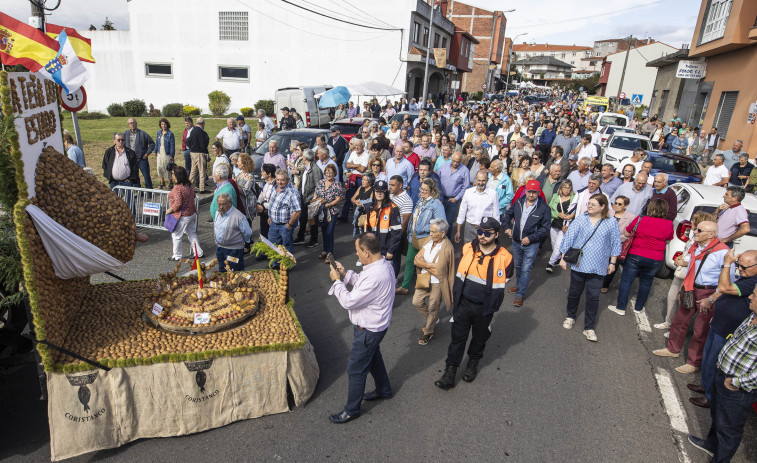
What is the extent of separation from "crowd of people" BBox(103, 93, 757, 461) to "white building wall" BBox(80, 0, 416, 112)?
23.1m

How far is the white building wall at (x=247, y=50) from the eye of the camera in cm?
3108

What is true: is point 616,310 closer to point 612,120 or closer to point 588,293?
point 588,293

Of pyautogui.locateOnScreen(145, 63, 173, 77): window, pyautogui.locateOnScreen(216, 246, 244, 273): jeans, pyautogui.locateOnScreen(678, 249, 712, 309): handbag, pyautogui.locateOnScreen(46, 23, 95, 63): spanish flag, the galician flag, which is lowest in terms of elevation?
pyautogui.locateOnScreen(216, 246, 244, 273): jeans

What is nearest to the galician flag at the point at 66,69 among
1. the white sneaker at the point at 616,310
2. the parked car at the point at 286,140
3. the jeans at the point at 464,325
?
the jeans at the point at 464,325

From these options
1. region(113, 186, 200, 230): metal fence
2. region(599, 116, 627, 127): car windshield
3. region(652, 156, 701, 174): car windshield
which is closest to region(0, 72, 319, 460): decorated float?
region(113, 186, 200, 230): metal fence

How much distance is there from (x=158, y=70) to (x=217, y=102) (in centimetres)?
524

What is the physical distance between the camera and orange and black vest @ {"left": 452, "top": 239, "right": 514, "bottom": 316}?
184 inches

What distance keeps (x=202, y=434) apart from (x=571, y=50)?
164 meters

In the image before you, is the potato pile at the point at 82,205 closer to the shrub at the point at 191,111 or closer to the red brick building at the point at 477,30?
the shrub at the point at 191,111

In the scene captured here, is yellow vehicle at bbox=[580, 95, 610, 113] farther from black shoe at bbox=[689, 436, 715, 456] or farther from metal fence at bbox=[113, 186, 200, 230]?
black shoe at bbox=[689, 436, 715, 456]

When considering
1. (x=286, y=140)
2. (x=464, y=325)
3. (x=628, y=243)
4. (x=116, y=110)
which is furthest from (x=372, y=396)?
(x=116, y=110)

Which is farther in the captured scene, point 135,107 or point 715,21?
point 135,107

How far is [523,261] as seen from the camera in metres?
7.12

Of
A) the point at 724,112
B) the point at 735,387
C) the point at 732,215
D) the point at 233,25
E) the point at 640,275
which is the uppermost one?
the point at 233,25
